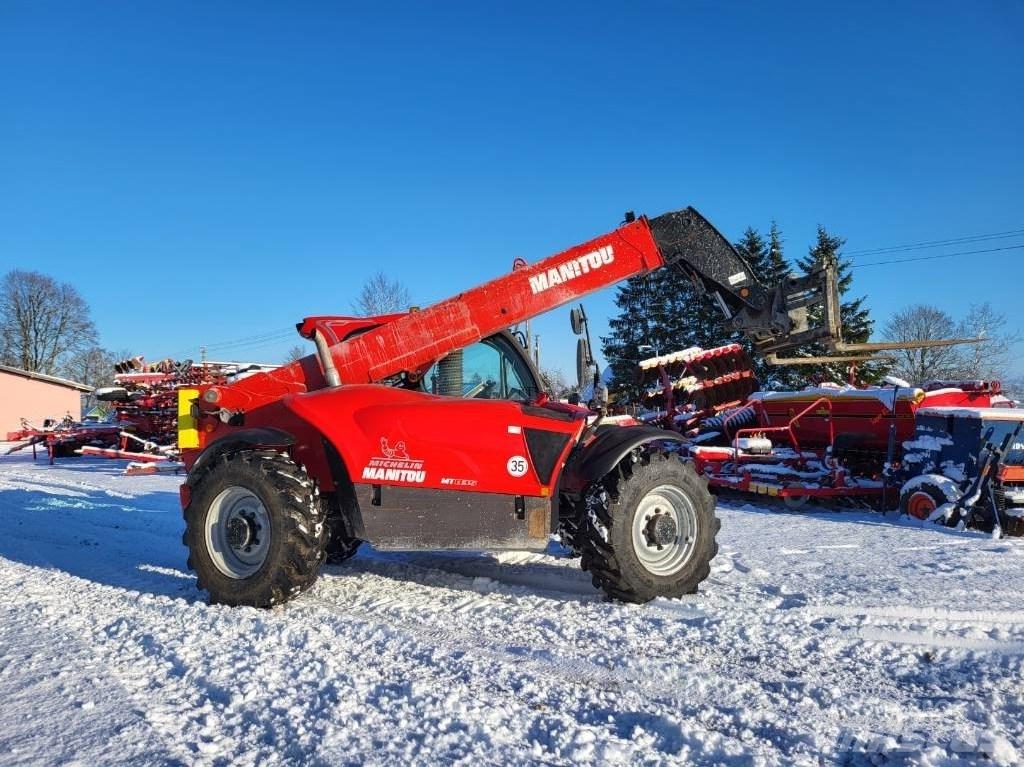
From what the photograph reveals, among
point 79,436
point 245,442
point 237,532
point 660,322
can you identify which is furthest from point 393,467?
point 660,322

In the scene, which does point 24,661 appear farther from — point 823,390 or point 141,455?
point 141,455

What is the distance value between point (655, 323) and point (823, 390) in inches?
930

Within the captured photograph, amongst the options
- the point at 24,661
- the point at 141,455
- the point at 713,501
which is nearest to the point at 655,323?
the point at 141,455

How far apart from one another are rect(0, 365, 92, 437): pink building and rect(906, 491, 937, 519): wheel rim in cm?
4725

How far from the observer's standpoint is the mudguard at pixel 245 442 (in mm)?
5051

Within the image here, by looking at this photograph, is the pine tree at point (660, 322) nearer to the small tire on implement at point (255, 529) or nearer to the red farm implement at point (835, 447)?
the red farm implement at point (835, 447)

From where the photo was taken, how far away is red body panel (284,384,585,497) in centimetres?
480

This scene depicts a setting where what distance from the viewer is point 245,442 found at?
5055 millimetres

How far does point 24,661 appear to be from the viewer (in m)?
3.88

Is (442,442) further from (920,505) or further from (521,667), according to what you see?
(920,505)

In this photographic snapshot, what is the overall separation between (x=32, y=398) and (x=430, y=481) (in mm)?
51017

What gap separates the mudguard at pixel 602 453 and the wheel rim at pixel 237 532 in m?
2.06

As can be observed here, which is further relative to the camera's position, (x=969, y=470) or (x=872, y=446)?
(x=872, y=446)

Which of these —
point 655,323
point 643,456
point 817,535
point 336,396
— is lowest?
point 817,535
